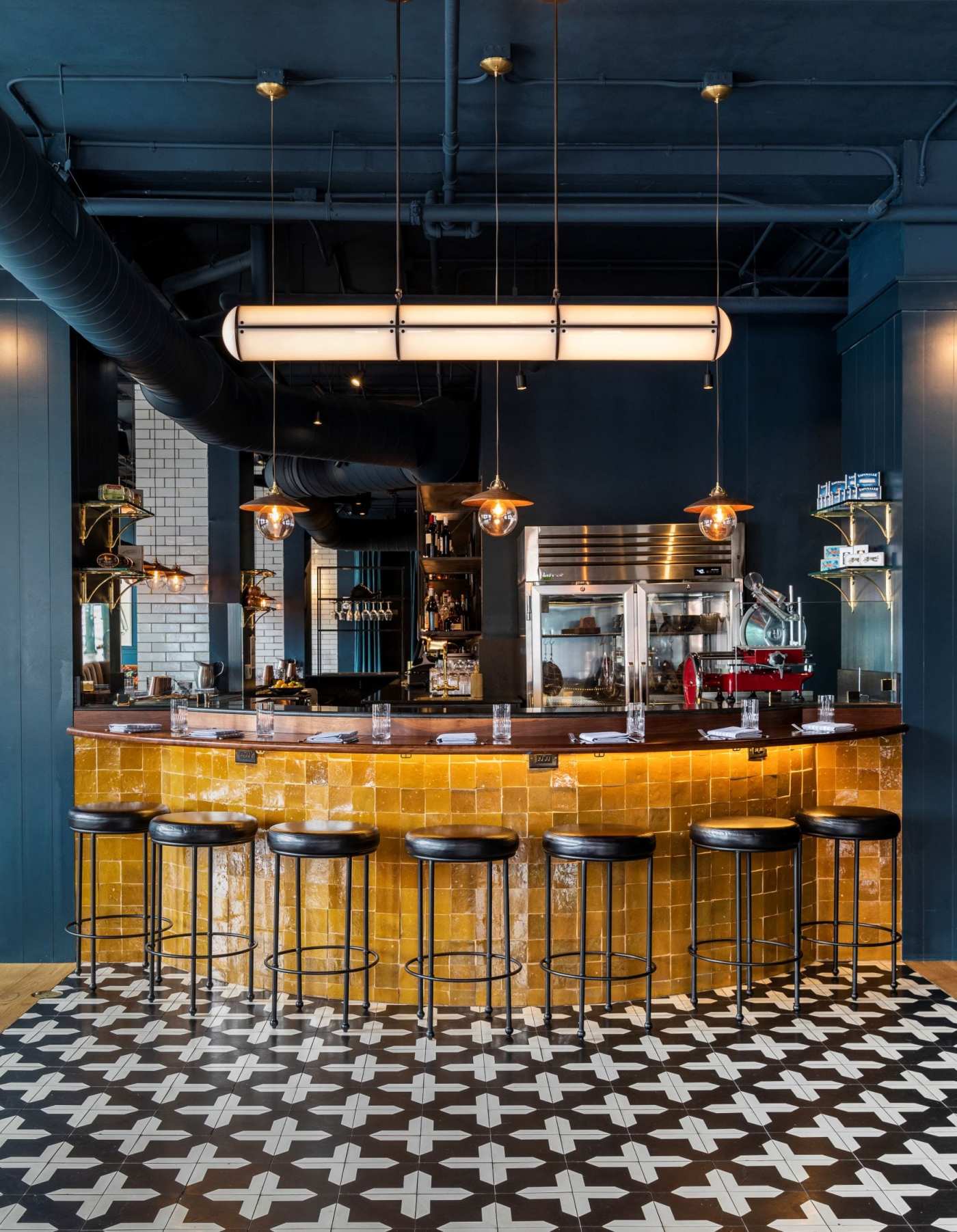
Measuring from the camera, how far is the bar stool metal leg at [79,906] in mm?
5025

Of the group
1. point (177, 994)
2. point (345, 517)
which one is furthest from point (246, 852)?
point (345, 517)

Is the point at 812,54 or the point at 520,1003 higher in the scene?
the point at 812,54

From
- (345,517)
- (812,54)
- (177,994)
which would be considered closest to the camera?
(812,54)

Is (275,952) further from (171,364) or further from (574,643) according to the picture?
(574,643)

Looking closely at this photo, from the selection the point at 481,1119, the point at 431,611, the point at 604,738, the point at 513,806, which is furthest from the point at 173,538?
the point at 481,1119

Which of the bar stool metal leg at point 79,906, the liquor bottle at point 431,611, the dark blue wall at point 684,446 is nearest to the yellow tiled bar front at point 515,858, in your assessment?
the bar stool metal leg at point 79,906

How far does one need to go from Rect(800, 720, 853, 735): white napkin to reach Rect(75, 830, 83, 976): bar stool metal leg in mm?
3483

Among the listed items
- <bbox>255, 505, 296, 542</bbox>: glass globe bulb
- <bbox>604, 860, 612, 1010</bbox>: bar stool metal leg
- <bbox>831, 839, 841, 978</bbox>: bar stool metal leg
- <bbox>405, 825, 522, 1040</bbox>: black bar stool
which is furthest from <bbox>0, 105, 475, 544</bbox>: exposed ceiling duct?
<bbox>831, 839, 841, 978</bbox>: bar stool metal leg

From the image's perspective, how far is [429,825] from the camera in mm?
4598

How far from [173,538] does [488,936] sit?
6417 millimetres

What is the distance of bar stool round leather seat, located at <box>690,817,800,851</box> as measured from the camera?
168 inches

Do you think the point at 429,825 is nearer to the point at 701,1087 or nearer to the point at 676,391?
the point at 701,1087

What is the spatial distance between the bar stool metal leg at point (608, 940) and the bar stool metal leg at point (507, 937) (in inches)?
15.8

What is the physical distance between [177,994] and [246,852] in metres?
0.70
